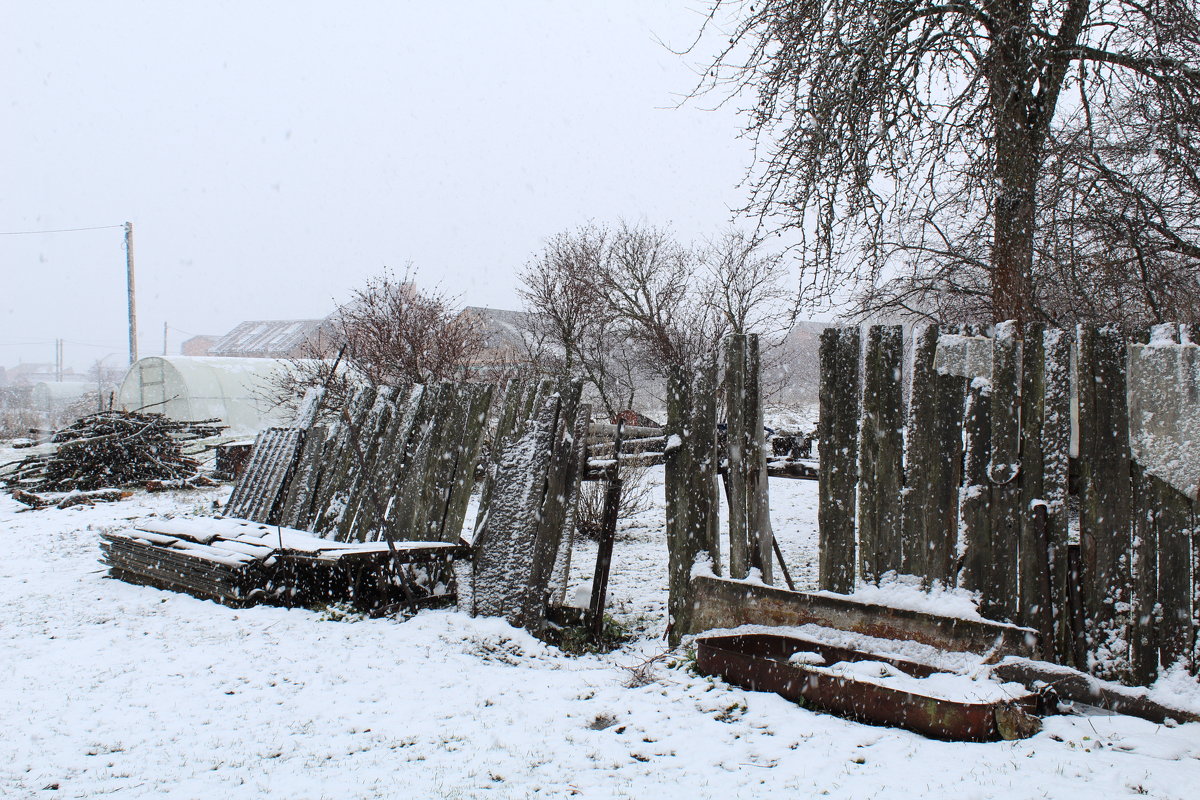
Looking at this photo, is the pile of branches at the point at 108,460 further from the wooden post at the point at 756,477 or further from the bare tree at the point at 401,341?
the wooden post at the point at 756,477

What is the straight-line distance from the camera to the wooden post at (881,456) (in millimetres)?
3400

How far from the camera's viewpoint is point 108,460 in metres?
12.4

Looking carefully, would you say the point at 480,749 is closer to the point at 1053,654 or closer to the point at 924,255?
the point at 1053,654

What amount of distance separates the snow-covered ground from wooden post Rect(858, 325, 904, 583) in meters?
0.84

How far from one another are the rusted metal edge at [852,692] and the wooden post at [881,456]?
489mm

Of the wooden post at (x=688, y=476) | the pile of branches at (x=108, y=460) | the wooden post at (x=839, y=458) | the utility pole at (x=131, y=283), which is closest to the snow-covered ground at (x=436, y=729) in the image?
the wooden post at (x=688, y=476)

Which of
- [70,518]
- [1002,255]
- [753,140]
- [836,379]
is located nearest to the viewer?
[836,379]

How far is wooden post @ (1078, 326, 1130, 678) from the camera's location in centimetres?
295

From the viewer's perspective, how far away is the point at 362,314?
1305cm

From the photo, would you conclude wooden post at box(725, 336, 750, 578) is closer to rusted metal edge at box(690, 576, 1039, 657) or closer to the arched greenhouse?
rusted metal edge at box(690, 576, 1039, 657)

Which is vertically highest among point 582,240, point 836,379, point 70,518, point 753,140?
point 582,240

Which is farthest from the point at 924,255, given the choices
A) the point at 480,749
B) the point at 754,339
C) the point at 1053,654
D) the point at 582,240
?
the point at 582,240

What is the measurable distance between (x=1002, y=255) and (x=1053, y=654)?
507cm

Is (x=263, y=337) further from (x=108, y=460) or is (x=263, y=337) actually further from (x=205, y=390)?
(x=108, y=460)
